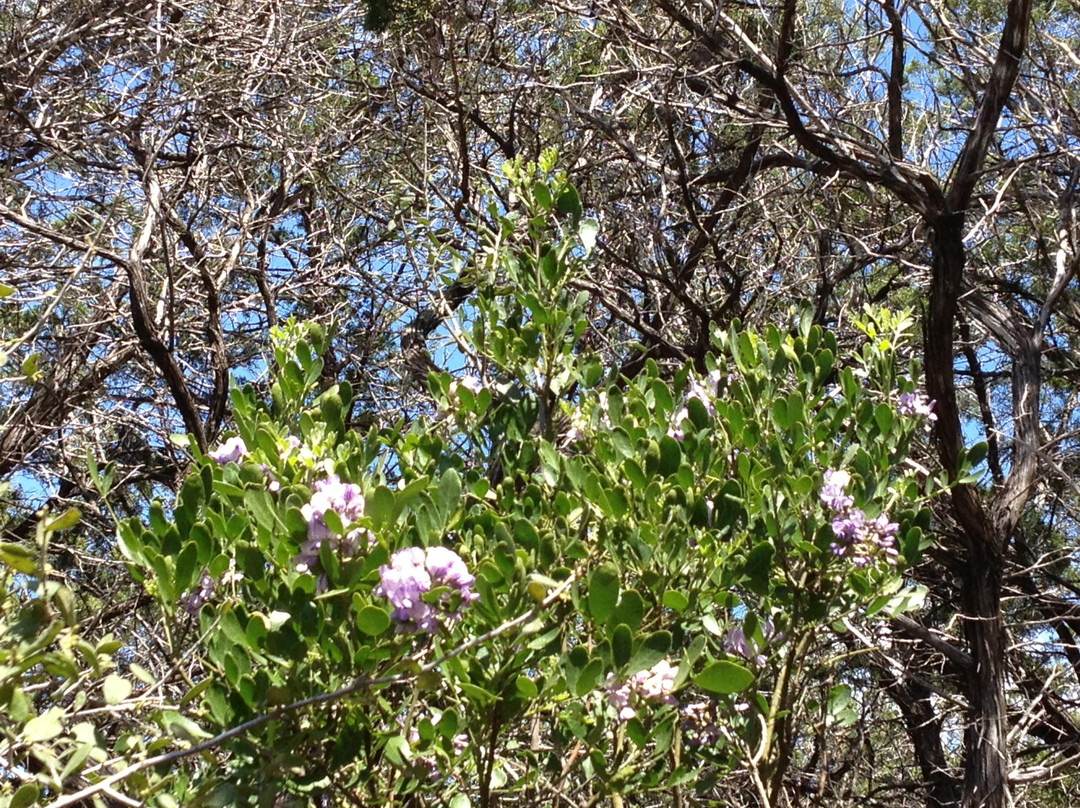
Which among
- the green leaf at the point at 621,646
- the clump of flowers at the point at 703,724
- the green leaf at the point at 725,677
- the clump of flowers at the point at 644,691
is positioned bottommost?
the clump of flowers at the point at 703,724

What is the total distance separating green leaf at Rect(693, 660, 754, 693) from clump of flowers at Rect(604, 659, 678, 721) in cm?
17

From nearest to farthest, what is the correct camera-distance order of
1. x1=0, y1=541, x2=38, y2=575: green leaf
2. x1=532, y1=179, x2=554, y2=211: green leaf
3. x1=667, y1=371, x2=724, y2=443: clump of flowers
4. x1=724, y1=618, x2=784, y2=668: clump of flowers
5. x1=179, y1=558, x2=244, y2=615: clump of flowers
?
x1=0, y1=541, x2=38, y2=575: green leaf → x1=179, y1=558, x2=244, y2=615: clump of flowers → x1=724, y1=618, x2=784, y2=668: clump of flowers → x1=667, y1=371, x2=724, y2=443: clump of flowers → x1=532, y1=179, x2=554, y2=211: green leaf

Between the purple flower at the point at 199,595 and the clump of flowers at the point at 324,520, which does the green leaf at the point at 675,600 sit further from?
the purple flower at the point at 199,595

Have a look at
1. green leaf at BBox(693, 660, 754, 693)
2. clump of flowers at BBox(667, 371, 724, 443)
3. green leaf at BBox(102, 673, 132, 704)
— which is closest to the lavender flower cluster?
clump of flowers at BBox(667, 371, 724, 443)

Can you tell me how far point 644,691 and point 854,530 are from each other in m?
0.52

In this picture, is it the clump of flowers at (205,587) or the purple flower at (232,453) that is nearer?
the clump of flowers at (205,587)

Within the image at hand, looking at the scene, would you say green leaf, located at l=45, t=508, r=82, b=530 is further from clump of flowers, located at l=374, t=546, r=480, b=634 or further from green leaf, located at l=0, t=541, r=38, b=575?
clump of flowers, located at l=374, t=546, r=480, b=634

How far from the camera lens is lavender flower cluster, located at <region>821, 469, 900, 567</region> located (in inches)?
76.5

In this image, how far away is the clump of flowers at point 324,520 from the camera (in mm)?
1548

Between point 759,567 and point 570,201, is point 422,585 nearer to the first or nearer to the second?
point 759,567

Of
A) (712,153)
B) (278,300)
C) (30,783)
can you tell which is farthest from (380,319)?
(30,783)

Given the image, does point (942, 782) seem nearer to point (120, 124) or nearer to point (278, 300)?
point (278, 300)

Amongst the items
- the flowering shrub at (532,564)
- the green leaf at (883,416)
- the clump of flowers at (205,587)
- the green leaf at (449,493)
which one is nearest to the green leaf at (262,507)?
the flowering shrub at (532,564)

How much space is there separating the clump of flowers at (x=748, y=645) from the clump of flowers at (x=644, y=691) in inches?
6.5
